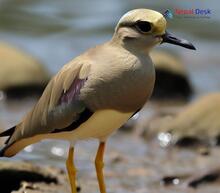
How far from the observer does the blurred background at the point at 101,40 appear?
27.4 ft

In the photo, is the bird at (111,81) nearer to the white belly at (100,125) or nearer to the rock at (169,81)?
the white belly at (100,125)

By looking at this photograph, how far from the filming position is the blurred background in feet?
27.4

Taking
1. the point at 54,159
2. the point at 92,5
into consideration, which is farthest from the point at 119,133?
the point at 92,5

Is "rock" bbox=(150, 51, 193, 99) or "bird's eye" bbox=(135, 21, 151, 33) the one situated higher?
"bird's eye" bbox=(135, 21, 151, 33)

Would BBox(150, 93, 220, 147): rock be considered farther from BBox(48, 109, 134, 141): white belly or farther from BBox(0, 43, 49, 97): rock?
BBox(48, 109, 134, 141): white belly

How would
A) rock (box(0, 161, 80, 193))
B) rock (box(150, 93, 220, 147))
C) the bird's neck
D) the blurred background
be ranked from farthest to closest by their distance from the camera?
1. rock (box(150, 93, 220, 147))
2. the blurred background
3. rock (box(0, 161, 80, 193))
4. the bird's neck

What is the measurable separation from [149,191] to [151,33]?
191 centimetres

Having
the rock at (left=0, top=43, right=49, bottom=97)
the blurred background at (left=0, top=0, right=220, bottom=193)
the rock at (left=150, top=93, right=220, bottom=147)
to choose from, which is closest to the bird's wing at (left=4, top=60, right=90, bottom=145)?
the blurred background at (left=0, top=0, right=220, bottom=193)

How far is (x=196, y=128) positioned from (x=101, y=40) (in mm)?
5541

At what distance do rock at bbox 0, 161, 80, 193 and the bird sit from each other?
2.57 ft

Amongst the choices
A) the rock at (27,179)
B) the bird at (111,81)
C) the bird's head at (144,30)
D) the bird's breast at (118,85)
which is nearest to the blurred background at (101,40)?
the rock at (27,179)

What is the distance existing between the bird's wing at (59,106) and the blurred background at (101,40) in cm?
116

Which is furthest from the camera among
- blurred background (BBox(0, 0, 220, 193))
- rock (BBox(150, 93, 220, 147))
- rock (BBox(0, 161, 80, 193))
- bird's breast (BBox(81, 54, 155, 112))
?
rock (BBox(150, 93, 220, 147))

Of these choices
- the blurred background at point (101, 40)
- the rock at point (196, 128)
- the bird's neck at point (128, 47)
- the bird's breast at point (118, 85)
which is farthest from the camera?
the rock at point (196, 128)
